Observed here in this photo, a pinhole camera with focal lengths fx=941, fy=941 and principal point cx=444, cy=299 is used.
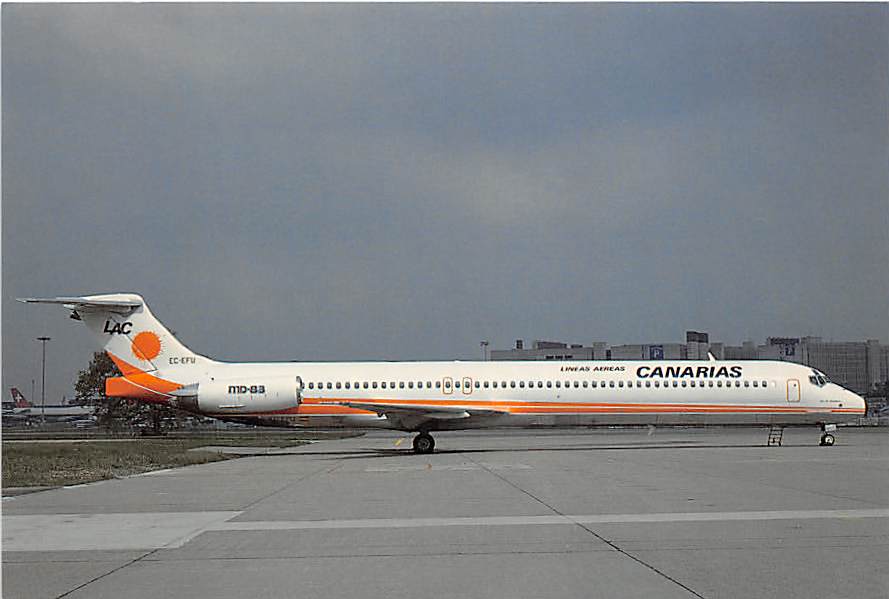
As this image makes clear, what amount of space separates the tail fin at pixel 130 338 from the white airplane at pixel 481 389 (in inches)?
1.4

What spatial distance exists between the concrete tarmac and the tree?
48.4m

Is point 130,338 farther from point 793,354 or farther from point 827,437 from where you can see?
point 793,354

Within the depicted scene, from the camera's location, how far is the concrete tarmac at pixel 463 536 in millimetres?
7793

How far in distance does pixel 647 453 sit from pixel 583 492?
44.2ft

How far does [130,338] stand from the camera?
3238cm

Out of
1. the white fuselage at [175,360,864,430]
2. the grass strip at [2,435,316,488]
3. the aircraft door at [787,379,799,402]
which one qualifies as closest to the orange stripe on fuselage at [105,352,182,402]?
the white fuselage at [175,360,864,430]

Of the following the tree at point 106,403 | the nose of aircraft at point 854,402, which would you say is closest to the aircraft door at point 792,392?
the nose of aircraft at point 854,402

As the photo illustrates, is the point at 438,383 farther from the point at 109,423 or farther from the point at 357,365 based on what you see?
the point at 109,423

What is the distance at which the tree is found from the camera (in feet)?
217

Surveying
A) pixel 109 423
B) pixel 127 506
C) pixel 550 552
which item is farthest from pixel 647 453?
pixel 109 423

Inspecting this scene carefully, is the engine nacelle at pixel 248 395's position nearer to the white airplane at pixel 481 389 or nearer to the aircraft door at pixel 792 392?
the white airplane at pixel 481 389

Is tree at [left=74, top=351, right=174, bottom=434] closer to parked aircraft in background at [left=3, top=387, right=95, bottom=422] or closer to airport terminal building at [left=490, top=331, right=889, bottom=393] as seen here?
airport terminal building at [left=490, top=331, right=889, bottom=393]

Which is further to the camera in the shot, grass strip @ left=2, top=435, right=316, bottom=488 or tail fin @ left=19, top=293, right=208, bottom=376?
tail fin @ left=19, top=293, right=208, bottom=376

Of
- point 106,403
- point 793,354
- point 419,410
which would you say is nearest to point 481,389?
point 419,410
